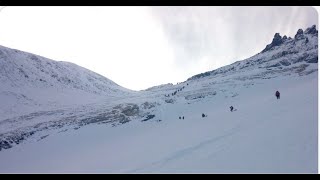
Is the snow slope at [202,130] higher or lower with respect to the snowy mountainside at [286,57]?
lower

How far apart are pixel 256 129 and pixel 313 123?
3060mm

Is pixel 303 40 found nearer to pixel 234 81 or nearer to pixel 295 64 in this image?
pixel 295 64

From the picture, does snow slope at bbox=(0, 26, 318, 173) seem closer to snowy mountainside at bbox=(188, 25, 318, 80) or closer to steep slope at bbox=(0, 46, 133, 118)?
snowy mountainside at bbox=(188, 25, 318, 80)

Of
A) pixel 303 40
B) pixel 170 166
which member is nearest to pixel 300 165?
pixel 170 166

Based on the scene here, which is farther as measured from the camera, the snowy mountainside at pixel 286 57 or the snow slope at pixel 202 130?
the snowy mountainside at pixel 286 57

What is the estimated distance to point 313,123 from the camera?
16.5m

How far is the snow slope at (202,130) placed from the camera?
14188mm

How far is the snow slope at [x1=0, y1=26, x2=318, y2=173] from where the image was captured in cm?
1419

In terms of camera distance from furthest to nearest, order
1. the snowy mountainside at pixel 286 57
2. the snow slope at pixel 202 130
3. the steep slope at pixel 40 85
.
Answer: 1. the steep slope at pixel 40 85
2. the snowy mountainside at pixel 286 57
3. the snow slope at pixel 202 130
